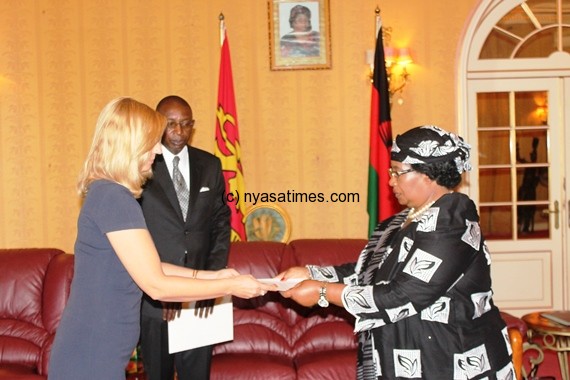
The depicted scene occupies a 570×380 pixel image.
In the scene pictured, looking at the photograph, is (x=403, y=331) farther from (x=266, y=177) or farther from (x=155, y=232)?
(x=266, y=177)

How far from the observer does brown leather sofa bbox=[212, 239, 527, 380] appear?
13.1 ft

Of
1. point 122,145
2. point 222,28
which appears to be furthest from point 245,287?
point 222,28

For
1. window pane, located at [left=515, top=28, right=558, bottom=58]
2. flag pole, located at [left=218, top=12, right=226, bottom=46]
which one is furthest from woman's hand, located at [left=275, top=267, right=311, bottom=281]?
window pane, located at [left=515, top=28, right=558, bottom=58]

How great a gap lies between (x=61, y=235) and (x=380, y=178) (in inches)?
110

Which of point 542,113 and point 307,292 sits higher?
point 542,113

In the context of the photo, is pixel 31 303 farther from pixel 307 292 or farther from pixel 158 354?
pixel 307 292

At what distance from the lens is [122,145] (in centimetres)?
204

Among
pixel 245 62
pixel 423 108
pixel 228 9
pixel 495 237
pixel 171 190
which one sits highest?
pixel 228 9

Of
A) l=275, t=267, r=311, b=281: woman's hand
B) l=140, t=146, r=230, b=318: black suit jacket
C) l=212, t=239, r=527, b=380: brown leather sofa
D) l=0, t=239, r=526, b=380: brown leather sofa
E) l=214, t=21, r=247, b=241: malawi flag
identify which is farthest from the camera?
l=214, t=21, r=247, b=241: malawi flag

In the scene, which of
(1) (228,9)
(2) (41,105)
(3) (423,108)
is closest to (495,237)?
(3) (423,108)

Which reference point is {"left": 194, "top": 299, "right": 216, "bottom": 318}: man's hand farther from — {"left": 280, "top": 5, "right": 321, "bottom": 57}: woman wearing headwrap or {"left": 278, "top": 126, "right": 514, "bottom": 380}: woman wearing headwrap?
{"left": 280, "top": 5, "right": 321, "bottom": 57}: woman wearing headwrap

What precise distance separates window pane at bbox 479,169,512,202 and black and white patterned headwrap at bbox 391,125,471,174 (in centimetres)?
400

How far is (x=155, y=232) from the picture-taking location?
139 inches

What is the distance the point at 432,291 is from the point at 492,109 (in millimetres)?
4304
